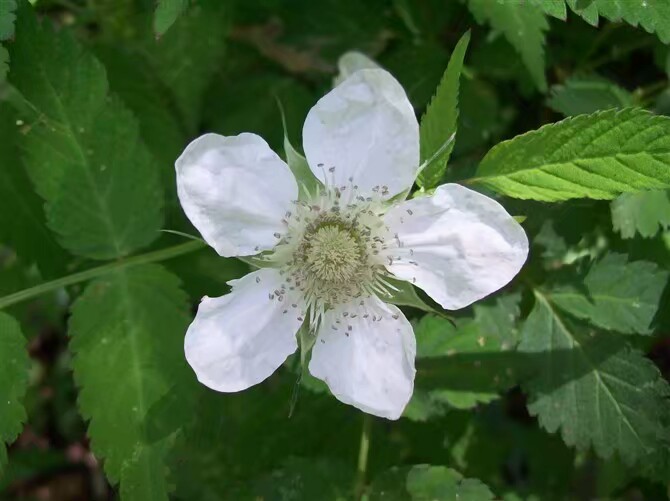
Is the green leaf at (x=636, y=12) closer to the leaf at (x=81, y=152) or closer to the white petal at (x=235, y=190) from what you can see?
the white petal at (x=235, y=190)

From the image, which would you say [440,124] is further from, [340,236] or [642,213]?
[642,213]

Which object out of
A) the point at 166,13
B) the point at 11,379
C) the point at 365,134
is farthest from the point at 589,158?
the point at 11,379

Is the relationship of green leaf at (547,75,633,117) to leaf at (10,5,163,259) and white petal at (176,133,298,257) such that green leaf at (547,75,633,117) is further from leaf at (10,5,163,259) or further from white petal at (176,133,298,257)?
leaf at (10,5,163,259)

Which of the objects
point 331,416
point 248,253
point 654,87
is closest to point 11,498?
point 331,416

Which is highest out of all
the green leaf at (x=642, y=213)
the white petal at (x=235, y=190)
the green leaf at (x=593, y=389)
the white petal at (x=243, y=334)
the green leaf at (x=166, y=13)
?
the green leaf at (x=166, y=13)

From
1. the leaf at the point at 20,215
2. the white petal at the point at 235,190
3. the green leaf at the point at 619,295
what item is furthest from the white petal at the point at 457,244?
the leaf at the point at 20,215
